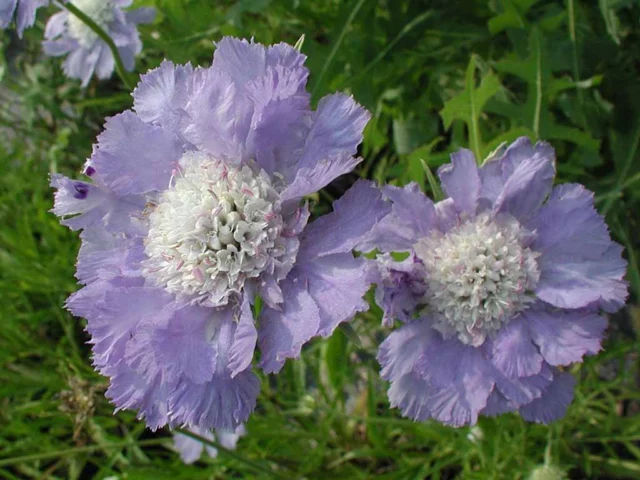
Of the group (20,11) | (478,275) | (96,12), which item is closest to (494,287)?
(478,275)

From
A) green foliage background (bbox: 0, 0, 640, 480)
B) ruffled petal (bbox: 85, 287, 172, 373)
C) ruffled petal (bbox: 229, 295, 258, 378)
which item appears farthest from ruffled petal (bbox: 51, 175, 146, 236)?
green foliage background (bbox: 0, 0, 640, 480)

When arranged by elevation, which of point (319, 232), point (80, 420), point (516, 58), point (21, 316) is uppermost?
point (319, 232)

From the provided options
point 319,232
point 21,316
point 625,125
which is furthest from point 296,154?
point 21,316

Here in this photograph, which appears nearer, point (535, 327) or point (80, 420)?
point (535, 327)

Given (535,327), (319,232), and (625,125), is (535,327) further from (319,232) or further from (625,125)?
(625,125)

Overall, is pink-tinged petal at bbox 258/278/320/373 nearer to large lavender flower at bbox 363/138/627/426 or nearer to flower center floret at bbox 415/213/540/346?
large lavender flower at bbox 363/138/627/426

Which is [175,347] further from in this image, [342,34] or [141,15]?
[141,15]
